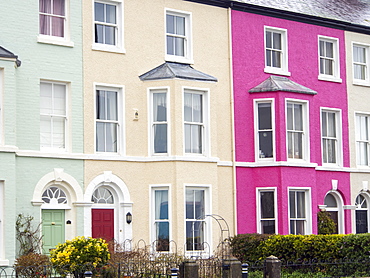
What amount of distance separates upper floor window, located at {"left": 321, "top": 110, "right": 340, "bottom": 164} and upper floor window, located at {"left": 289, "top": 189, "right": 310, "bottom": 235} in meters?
2.53

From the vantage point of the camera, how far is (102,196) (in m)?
23.9

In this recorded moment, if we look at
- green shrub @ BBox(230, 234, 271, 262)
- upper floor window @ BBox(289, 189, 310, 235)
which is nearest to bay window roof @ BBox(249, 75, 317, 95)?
upper floor window @ BBox(289, 189, 310, 235)

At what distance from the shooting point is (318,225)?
28172mm

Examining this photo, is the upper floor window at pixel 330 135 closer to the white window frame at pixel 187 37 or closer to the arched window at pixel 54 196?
the white window frame at pixel 187 37

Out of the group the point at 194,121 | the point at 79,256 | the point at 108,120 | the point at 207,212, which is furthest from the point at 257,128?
the point at 79,256

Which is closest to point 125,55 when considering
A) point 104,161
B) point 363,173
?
point 104,161

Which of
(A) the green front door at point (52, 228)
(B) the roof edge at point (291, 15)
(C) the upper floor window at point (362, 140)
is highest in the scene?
(B) the roof edge at point (291, 15)

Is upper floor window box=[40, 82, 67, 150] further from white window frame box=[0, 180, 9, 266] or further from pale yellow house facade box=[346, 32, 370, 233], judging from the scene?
pale yellow house facade box=[346, 32, 370, 233]

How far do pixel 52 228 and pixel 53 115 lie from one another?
3472 mm

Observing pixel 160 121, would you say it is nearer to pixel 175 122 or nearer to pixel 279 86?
pixel 175 122

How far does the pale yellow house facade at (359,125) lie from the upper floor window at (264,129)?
469 centimetres

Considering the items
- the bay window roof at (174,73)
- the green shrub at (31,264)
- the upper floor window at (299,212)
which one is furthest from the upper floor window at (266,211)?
the green shrub at (31,264)

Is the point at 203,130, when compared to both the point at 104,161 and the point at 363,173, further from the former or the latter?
the point at 363,173

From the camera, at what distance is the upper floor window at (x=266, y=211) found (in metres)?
26.9
